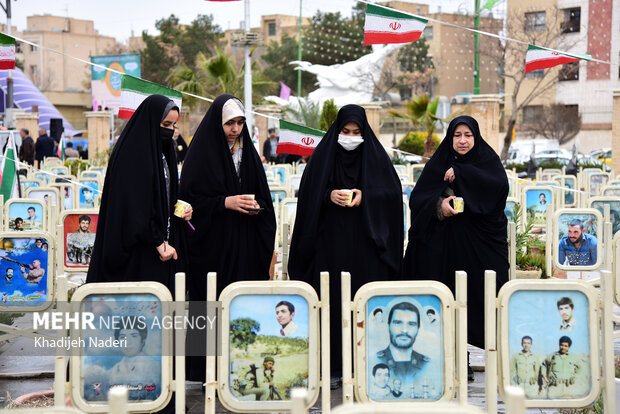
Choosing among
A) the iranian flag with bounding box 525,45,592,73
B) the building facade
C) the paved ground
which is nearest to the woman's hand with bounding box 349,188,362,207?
the paved ground

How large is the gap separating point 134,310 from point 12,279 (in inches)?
79.0

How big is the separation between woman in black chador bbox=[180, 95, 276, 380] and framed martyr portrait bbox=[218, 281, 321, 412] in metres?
1.65

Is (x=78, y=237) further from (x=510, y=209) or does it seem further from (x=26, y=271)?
(x=510, y=209)

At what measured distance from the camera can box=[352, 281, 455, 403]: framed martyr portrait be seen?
3.36 m

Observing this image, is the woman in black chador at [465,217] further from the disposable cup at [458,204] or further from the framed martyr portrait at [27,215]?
the framed martyr portrait at [27,215]

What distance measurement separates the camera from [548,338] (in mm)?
3383

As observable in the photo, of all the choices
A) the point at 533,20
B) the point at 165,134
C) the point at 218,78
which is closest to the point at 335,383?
the point at 165,134

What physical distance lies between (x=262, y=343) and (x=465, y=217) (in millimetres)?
2359

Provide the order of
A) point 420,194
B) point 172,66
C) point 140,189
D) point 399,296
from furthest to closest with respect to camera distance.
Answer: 1. point 172,66
2. point 420,194
3. point 140,189
4. point 399,296

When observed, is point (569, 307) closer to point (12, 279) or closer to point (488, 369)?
point (488, 369)

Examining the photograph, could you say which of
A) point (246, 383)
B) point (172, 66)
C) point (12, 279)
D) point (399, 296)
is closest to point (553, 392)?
point (399, 296)

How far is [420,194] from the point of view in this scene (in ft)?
17.9

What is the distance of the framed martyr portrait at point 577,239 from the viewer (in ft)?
22.9

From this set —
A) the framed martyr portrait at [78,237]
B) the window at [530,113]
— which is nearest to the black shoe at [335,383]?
the framed martyr portrait at [78,237]
